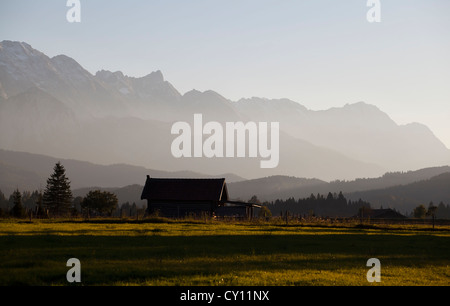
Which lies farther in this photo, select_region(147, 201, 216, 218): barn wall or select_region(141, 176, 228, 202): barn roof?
select_region(141, 176, 228, 202): barn roof

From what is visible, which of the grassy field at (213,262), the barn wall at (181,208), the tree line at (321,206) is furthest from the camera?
the tree line at (321,206)

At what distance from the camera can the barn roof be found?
276 ft

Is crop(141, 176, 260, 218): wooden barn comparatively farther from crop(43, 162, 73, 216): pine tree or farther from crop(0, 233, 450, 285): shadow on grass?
crop(0, 233, 450, 285): shadow on grass

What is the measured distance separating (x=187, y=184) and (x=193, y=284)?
7243 cm

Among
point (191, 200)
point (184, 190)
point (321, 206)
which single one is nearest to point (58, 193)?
point (184, 190)

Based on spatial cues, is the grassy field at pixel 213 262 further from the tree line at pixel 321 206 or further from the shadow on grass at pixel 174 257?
the tree line at pixel 321 206

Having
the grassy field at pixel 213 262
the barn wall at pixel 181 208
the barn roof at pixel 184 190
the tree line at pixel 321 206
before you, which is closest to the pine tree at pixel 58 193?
the barn roof at pixel 184 190

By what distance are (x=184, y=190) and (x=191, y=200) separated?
3.17 m

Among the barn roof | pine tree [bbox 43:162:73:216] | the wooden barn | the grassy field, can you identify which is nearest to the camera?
the grassy field

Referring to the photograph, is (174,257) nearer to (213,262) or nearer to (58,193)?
(213,262)

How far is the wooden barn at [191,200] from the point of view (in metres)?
83.3

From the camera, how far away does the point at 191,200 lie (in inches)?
3290

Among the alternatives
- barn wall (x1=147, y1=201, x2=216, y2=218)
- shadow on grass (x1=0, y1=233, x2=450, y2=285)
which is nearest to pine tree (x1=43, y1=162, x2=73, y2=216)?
barn wall (x1=147, y1=201, x2=216, y2=218)
